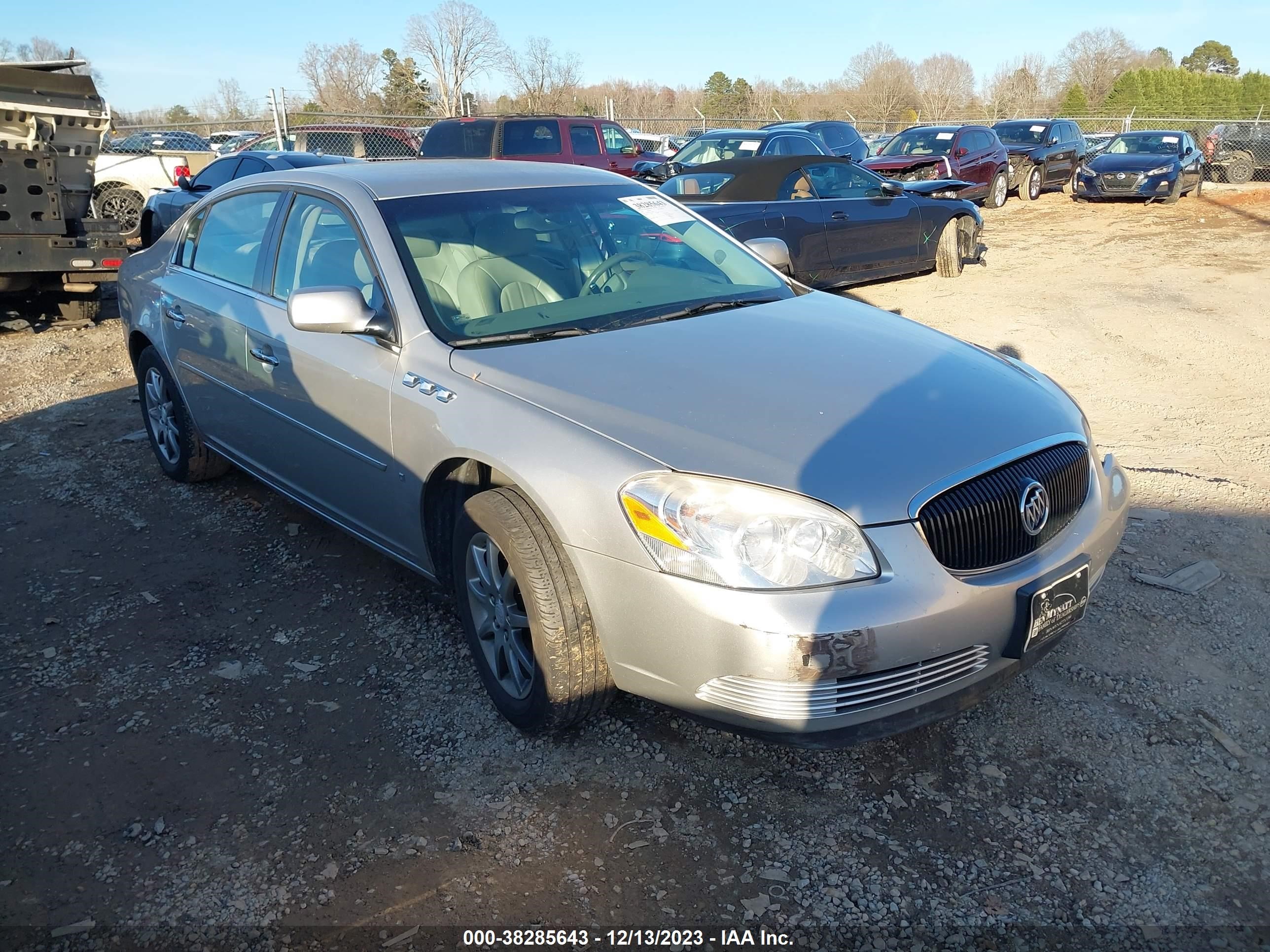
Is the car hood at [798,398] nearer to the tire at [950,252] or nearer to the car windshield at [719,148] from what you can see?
the tire at [950,252]

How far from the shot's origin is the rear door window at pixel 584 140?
50.6 feet

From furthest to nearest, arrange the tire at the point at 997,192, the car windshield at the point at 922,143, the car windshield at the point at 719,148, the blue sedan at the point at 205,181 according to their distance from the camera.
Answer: the tire at the point at 997,192 < the car windshield at the point at 922,143 < the car windshield at the point at 719,148 < the blue sedan at the point at 205,181

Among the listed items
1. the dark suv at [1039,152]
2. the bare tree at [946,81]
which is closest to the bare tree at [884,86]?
the bare tree at [946,81]

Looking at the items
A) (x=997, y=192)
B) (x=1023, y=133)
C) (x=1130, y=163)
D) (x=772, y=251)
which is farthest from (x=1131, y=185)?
(x=772, y=251)

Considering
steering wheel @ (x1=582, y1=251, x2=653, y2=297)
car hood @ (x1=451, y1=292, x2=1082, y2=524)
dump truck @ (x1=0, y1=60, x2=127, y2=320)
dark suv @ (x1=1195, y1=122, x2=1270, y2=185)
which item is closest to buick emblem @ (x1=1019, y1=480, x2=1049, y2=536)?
car hood @ (x1=451, y1=292, x2=1082, y2=524)

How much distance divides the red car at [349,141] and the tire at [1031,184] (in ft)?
39.4

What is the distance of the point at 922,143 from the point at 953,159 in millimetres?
799

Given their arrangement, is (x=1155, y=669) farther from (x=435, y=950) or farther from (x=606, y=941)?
(x=435, y=950)

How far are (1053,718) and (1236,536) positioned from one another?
5.92 ft

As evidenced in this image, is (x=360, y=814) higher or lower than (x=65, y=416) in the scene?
lower

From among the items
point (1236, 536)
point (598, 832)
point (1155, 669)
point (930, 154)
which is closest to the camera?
point (598, 832)

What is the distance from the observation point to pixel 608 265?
3.83 metres

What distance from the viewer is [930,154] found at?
55.8 feet

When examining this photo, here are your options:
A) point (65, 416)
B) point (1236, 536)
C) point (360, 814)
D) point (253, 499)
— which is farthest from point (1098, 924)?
point (65, 416)
